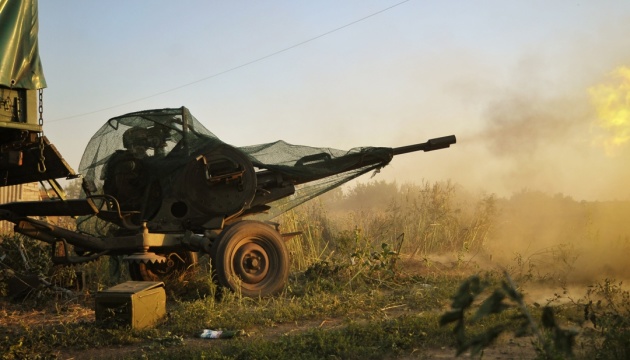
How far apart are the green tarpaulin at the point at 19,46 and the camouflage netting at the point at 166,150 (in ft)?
9.65

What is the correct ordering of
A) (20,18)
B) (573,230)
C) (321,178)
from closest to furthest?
(20,18) < (321,178) < (573,230)

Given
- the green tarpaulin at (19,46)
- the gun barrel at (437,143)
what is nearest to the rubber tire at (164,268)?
the green tarpaulin at (19,46)

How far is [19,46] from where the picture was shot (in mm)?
6871

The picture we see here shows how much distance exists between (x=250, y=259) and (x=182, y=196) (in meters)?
1.37

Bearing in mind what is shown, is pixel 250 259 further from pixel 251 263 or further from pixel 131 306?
pixel 131 306

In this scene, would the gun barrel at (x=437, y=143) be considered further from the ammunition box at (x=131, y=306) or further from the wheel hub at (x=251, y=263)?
the ammunition box at (x=131, y=306)

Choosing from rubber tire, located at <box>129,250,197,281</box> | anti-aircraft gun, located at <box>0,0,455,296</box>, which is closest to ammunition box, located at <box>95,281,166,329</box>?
anti-aircraft gun, located at <box>0,0,455,296</box>

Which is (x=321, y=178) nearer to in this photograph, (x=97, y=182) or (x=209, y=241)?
(x=209, y=241)

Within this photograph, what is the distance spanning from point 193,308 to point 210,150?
251cm

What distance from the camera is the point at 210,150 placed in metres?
9.67

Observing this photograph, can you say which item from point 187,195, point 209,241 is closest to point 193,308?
point 209,241

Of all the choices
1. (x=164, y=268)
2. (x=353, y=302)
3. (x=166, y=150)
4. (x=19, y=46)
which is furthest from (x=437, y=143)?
(x=19, y=46)

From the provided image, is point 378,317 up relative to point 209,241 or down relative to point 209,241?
down

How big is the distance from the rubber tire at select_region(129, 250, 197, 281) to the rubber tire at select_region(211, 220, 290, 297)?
138 centimetres
